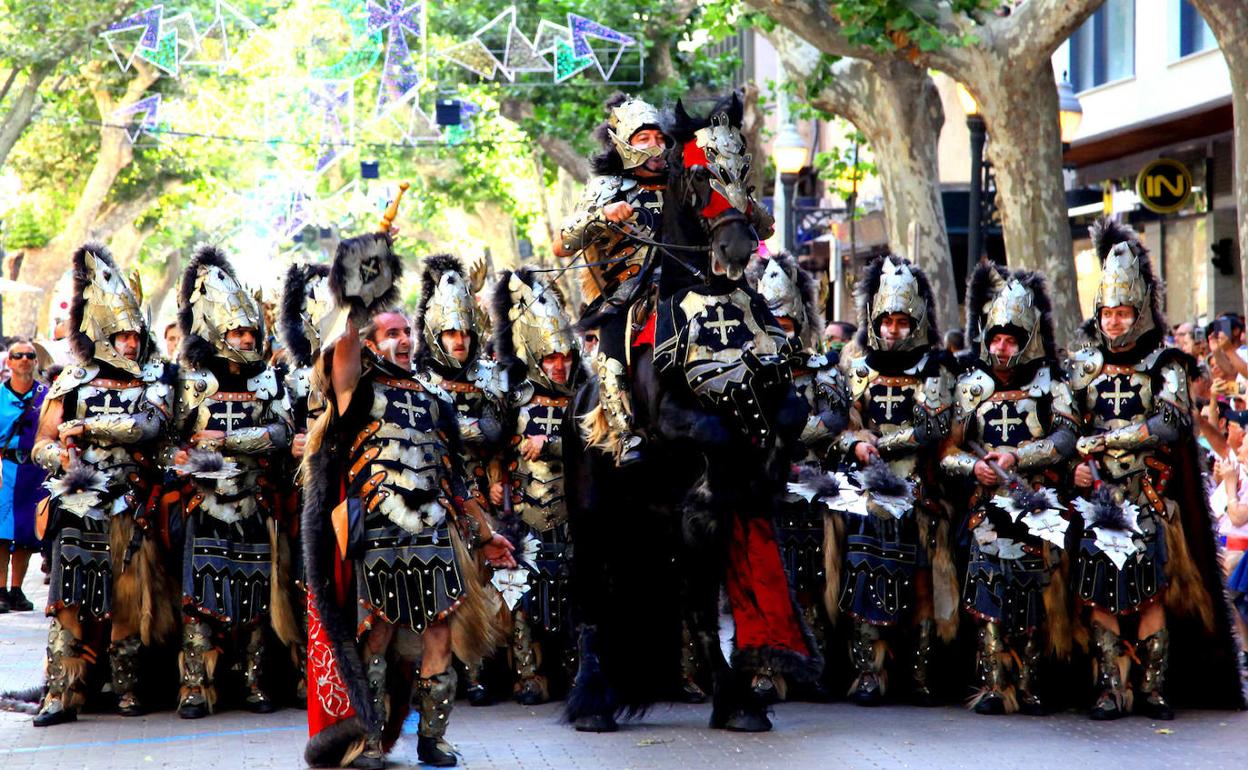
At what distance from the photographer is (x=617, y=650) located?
8.98m

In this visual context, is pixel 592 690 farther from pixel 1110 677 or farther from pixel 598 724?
pixel 1110 677

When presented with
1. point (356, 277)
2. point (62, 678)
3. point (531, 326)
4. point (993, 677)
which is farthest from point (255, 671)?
point (993, 677)

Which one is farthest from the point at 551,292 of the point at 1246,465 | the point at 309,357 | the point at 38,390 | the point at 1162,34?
the point at 1162,34

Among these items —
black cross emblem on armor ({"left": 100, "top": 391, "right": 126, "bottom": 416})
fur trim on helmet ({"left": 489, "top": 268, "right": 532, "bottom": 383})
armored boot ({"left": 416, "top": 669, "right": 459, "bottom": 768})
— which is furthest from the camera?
fur trim on helmet ({"left": 489, "top": 268, "right": 532, "bottom": 383})

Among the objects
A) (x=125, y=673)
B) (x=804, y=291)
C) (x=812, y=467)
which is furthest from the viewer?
(x=804, y=291)

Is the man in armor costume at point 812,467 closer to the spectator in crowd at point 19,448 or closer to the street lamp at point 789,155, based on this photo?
the spectator in crowd at point 19,448

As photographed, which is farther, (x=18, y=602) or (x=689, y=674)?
(x=18, y=602)

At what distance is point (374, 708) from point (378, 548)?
0.67m

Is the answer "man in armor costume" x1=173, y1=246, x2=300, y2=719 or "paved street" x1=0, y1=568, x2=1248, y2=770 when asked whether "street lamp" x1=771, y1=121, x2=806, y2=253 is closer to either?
"man in armor costume" x1=173, y1=246, x2=300, y2=719

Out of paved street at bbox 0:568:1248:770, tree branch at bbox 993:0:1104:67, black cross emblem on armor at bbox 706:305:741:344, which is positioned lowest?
paved street at bbox 0:568:1248:770

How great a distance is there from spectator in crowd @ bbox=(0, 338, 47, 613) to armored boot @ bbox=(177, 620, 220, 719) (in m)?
5.24

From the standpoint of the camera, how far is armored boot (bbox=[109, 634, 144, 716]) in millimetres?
9672

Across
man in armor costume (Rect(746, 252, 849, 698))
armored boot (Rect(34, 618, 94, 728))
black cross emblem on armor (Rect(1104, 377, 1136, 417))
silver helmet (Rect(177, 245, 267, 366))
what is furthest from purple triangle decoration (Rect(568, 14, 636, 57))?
armored boot (Rect(34, 618, 94, 728))

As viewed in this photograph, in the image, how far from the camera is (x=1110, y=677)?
30.3 feet
